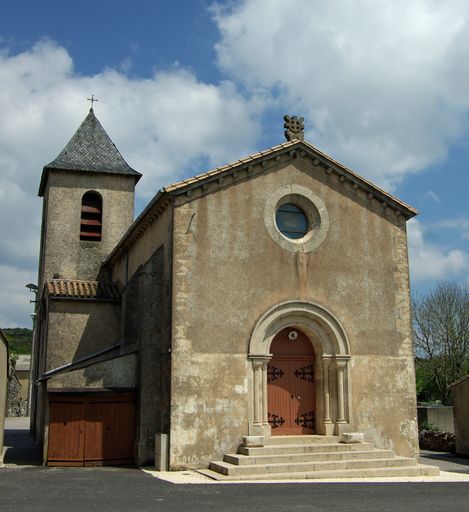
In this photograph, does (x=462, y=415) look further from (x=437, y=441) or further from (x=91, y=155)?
(x=91, y=155)

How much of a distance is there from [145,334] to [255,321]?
9.49 ft

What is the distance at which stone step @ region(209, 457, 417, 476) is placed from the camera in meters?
14.3

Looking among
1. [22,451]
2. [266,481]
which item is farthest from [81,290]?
[266,481]

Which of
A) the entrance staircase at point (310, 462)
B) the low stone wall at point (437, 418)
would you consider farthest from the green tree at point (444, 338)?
the entrance staircase at point (310, 462)

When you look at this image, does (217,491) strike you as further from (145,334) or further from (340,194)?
(340,194)

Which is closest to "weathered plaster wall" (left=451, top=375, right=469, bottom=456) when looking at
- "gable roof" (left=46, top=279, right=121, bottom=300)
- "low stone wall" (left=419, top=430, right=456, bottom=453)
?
"low stone wall" (left=419, top=430, right=456, bottom=453)

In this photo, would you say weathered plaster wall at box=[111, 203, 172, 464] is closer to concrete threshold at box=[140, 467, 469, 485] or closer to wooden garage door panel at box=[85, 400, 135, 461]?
wooden garage door panel at box=[85, 400, 135, 461]

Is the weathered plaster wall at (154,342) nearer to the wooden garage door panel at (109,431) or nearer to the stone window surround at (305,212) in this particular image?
the wooden garage door panel at (109,431)

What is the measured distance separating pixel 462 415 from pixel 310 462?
8701 mm

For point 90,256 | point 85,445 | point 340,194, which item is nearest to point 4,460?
point 85,445

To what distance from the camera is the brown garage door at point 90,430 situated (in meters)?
16.0

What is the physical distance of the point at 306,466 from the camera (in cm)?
1474

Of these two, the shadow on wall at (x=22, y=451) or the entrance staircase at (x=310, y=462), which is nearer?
the entrance staircase at (x=310, y=462)

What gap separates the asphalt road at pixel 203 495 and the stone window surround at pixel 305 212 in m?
6.54
